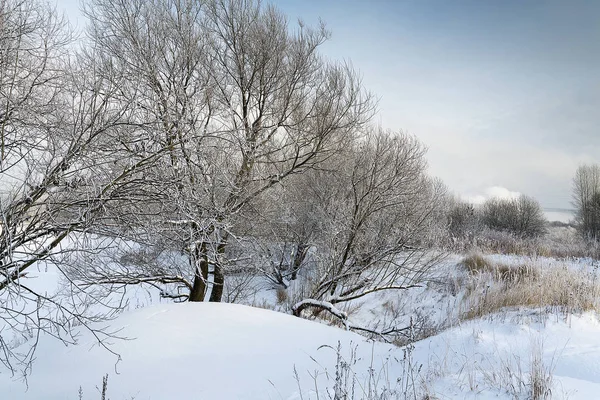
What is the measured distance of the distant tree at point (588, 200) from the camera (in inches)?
993

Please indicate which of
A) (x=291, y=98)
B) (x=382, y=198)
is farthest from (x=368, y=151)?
(x=291, y=98)

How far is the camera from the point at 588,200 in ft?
89.5

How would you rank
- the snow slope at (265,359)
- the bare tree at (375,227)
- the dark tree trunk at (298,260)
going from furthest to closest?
the dark tree trunk at (298,260), the bare tree at (375,227), the snow slope at (265,359)

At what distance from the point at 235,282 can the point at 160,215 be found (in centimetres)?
714

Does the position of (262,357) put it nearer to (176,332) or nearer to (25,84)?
(176,332)

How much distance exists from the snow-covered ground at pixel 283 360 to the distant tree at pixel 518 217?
23.1m

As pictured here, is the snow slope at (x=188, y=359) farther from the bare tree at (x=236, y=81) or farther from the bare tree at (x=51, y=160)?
the bare tree at (x=236, y=81)

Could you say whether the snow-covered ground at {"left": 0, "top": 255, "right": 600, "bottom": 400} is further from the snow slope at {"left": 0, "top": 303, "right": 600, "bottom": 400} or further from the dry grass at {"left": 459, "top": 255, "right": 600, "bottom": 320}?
the dry grass at {"left": 459, "top": 255, "right": 600, "bottom": 320}

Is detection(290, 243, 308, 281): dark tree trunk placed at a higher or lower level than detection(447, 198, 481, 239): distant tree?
lower

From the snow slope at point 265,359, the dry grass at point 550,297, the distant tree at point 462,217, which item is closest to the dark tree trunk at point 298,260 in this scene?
the dry grass at point 550,297

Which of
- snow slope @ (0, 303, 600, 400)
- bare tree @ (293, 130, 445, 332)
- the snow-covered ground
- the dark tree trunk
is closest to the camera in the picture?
the snow-covered ground

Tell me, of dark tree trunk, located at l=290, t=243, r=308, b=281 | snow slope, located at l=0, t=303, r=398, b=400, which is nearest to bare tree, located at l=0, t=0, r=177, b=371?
snow slope, located at l=0, t=303, r=398, b=400

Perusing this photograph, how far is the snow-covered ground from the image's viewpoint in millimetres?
3400

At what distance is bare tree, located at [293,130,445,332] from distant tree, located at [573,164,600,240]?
18.5m
